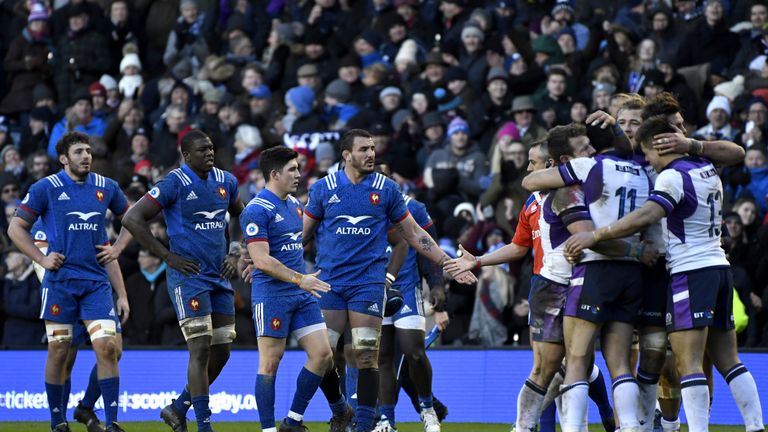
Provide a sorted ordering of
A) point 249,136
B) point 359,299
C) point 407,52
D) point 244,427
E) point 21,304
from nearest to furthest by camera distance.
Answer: point 359,299, point 244,427, point 21,304, point 249,136, point 407,52

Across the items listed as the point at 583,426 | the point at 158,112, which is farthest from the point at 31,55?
the point at 583,426

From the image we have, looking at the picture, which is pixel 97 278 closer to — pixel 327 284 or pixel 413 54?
pixel 327 284

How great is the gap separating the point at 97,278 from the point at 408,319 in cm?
333

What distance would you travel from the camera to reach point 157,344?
62.3ft

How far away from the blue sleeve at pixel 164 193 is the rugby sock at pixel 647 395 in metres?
4.85

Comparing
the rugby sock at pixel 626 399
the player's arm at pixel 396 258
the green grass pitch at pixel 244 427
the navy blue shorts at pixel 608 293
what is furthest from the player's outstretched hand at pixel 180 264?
the rugby sock at pixel 626 399

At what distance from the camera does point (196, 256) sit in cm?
1284

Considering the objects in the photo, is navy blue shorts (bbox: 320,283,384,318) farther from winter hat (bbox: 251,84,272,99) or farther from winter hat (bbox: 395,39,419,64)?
winter hat (bbox: 251,84,272,99)

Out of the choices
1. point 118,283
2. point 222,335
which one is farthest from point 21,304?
point 222,335

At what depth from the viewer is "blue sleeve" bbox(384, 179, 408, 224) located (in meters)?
12.5

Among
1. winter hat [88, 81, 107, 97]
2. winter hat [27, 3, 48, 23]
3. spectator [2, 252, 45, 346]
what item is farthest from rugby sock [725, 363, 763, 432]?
winter hat [27, 3, 48, 23]

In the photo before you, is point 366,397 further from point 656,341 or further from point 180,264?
point 656,341

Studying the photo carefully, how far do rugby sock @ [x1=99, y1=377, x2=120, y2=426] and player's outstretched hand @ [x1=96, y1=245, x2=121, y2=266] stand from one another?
49.2 inches

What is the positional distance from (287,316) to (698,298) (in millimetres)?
3778
